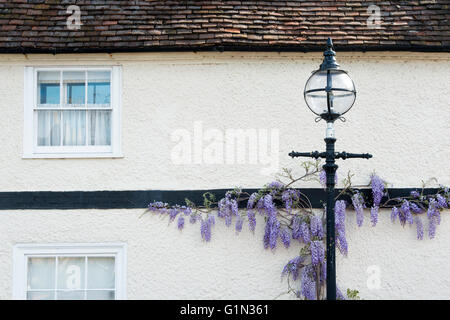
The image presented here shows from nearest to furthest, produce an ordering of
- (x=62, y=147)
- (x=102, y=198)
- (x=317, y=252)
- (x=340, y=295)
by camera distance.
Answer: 1. (x=317, y=252)
2. (x=340, y=295)
3. (x=102, y=198)
4. (x=62, y=147)

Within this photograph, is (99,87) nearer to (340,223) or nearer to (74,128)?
(74,128)

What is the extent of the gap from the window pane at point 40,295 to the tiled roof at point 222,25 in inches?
136

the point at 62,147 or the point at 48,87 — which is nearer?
the point at 62,147

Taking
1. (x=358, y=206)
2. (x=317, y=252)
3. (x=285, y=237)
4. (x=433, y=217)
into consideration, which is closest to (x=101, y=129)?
(x=285, y=237)

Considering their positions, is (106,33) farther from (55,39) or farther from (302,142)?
(302,142)

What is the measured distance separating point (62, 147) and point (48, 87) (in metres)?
0.94

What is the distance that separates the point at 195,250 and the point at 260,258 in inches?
36.4

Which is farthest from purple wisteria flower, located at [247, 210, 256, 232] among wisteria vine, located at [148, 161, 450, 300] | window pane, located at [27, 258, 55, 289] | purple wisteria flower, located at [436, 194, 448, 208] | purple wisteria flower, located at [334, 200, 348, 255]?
window pane, located at [27, 258, 55, 289]

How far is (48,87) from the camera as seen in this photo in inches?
345

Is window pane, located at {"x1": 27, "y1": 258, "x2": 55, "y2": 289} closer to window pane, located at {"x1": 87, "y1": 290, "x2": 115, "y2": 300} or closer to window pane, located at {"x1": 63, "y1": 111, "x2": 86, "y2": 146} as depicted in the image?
window pane, located at {"x1": 87, "y1": 290, "x2": 115, "y2": 300}

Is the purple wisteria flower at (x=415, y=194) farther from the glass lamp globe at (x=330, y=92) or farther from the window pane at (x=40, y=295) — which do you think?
the window pane at (x=40, y=295)

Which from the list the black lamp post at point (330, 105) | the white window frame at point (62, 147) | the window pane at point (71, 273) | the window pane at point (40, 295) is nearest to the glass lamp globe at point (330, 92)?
the black lamp post at point (330, 105)

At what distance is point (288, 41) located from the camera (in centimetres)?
844
